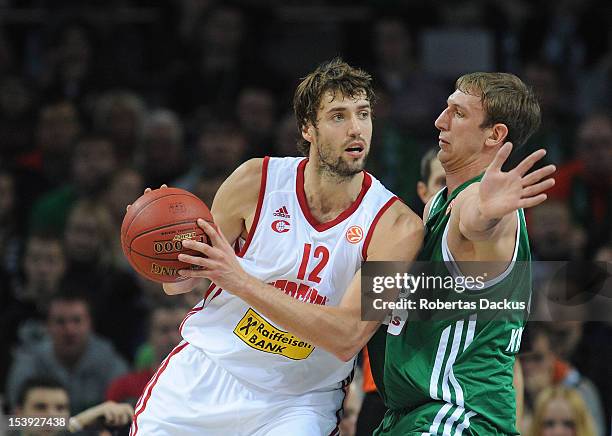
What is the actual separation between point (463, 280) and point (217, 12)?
5.93 meters

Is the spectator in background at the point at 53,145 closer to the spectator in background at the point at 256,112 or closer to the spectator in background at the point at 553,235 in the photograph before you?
the spectator in background at the point at 256,112

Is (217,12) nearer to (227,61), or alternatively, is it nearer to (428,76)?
(227,61)

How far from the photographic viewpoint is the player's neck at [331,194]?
15.8 ft

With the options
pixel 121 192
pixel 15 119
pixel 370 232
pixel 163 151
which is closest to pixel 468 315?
pixel 370 232

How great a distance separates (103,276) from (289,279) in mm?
3735

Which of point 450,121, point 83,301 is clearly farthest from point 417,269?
point 83,301

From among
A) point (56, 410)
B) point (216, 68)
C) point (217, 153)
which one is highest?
point (216, 68)

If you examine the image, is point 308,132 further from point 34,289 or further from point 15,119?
point 15,119

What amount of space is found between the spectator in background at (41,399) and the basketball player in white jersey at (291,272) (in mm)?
1575

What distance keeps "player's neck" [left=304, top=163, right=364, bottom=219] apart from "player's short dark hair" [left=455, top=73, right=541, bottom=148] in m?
0.63

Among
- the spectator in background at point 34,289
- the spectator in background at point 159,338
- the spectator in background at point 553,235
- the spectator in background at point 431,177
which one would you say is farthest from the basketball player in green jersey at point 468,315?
the spectator in background at point 34,289

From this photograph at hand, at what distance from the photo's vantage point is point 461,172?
15.2 feet

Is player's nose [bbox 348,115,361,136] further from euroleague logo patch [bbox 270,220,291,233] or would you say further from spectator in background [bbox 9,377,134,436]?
spectator in background [bbox 9,377,134,436]

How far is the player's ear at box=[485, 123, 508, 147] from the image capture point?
4.52 metres
